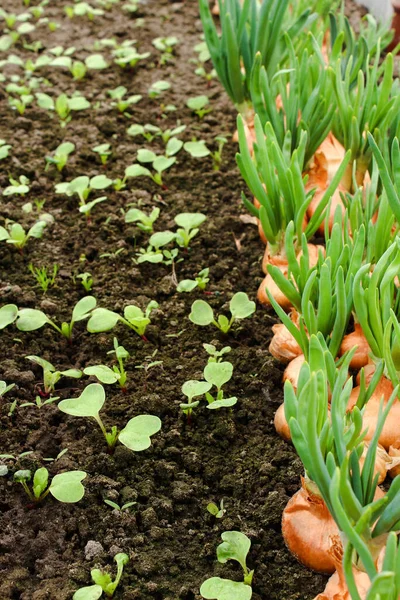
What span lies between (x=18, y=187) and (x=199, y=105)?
2.52 feet

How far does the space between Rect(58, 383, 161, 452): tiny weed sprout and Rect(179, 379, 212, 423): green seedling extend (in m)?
0.11

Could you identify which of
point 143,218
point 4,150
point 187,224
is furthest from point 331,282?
point 4,150

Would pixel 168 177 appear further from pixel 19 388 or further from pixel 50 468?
pixel 50 468

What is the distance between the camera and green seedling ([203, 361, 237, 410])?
1.63 meters

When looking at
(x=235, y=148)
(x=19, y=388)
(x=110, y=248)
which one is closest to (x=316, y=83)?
(x=235, y=148)

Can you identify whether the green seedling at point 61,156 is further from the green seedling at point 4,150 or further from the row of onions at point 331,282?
the row of onions at point 331,282

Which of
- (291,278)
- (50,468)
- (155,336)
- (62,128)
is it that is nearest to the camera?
(50,468)

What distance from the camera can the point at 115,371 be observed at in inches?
68.8

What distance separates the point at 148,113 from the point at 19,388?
4.45 ft

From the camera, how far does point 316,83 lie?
6.66 feet

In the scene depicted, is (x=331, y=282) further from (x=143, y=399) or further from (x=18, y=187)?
(x=18, y=187)

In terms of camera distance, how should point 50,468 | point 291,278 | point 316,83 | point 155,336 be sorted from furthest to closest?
point 316,83 → point 155,336 → point 291,278 → point 50,468

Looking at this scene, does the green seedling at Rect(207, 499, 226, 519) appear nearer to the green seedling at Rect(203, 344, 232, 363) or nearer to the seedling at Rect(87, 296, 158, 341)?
the green seedling at Rect(203, 344, 232, 363)

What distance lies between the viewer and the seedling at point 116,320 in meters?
1.78
